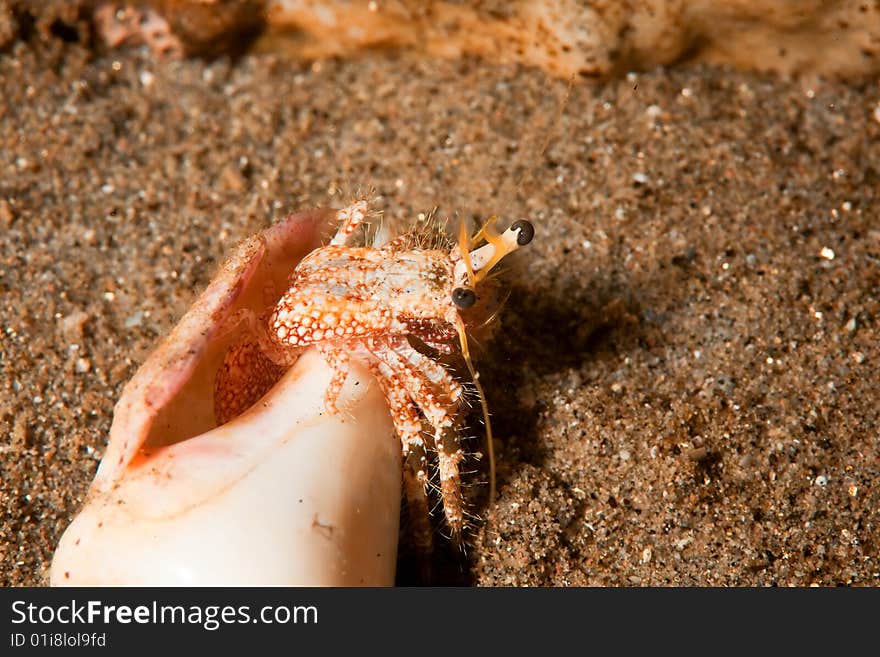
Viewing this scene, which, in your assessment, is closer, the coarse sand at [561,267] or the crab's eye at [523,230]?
the crab's eye at [523,230]

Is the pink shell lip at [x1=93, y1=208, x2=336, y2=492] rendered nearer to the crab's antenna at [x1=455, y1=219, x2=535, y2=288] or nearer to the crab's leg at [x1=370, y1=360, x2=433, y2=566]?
the crab's leg at [x1=370, y1=360, x2=433, y2=566]

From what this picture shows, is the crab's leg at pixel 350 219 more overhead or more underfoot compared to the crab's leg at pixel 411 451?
more overhead

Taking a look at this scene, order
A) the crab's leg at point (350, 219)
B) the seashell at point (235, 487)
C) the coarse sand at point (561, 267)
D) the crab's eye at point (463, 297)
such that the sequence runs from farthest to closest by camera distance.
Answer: the crab's leg at point (350, 219) < the coarse sand at point (561, 267) < the crab's eye at point (463, 297) < the seashell at point (235, 487)

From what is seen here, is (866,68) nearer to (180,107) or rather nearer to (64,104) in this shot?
(180,107)

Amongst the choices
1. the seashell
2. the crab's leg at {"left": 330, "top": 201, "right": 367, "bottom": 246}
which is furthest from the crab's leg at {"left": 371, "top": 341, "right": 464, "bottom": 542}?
the crab's leg at {"left": 330, "top": 201, "right": 367, "bottom": 246}

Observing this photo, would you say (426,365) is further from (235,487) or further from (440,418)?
(235,487)

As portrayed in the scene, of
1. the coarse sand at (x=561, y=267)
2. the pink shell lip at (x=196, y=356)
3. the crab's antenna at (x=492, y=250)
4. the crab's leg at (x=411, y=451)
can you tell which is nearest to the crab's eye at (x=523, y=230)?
the crab's antenna at (x=492, y=250)

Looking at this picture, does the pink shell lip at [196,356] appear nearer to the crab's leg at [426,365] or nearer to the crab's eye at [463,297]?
the crab's leg at [426,365]
